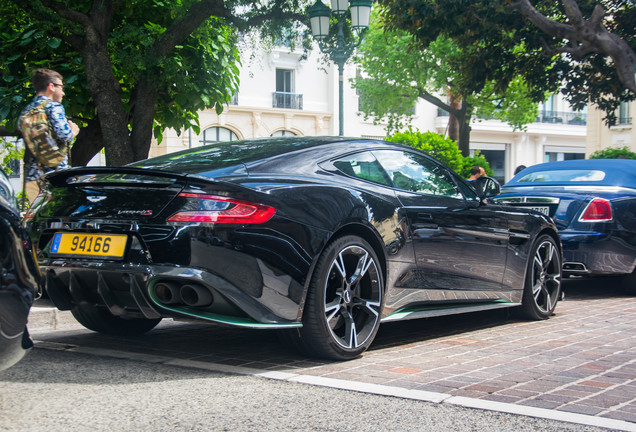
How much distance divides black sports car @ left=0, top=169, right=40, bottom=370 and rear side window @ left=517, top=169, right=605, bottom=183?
6943 millimetres

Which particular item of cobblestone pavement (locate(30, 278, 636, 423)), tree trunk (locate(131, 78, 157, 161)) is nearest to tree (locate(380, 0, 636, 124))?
tree trunk (locate(131, 78, 157, 161))

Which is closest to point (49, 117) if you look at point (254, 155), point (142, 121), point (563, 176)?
point (254, 155)

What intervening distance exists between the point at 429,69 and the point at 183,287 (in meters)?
28.0

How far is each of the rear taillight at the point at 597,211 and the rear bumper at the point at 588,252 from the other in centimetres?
17

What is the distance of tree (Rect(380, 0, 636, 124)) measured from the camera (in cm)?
1454

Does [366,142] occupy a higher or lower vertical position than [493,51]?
lower

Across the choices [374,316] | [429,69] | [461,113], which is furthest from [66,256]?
[429,69]

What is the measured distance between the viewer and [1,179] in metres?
3.23

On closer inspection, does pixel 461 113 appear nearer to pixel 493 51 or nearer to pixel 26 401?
pixel 493 51

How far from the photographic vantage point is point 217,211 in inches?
161

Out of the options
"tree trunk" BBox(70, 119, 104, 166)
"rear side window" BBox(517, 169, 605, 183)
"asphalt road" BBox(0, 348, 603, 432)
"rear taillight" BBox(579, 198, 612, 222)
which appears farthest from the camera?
"tree trunk" BBox(70, 119, 104, 166)

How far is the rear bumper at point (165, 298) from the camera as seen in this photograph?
403 centimetres

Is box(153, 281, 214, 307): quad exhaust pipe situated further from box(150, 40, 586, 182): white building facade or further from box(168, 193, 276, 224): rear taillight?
box(150, 40, 586, 182): white building facade

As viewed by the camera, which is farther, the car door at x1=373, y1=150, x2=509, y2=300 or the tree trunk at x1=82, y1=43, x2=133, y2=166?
the tree trunk at x1=82, y1=43, x2=133, y2=166
